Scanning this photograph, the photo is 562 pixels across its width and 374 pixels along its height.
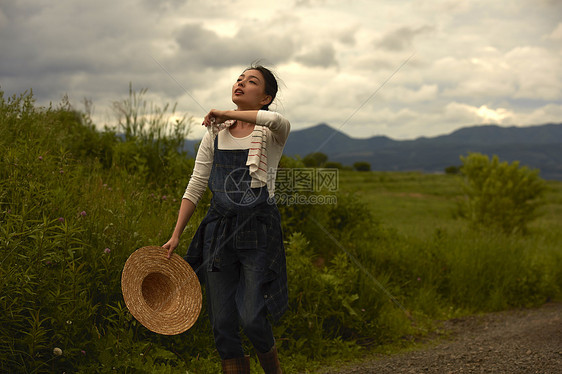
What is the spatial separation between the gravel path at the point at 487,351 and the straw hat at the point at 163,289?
6.57 feet

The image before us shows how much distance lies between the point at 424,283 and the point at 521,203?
9.61m

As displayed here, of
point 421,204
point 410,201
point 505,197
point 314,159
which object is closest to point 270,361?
point 314,159

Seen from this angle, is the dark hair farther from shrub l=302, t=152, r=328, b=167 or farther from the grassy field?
the grassy field

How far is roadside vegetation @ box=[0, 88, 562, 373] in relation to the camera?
139 inches

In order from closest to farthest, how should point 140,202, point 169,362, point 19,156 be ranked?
point 169,362 → point 19,156 → point 140,202

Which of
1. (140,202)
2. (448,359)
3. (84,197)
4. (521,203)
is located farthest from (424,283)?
(521,203)

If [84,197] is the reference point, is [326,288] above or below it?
below

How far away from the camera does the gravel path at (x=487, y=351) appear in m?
4.64

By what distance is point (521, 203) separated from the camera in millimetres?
15320

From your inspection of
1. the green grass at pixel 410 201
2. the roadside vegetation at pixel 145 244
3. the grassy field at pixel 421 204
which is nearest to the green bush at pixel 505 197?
the grassy field at pixel 421 204

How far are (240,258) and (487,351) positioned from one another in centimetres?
346

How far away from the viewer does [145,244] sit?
4.53 m

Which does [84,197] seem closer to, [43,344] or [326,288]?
[43,344]

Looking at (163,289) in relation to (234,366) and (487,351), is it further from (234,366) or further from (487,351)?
(487,351)
